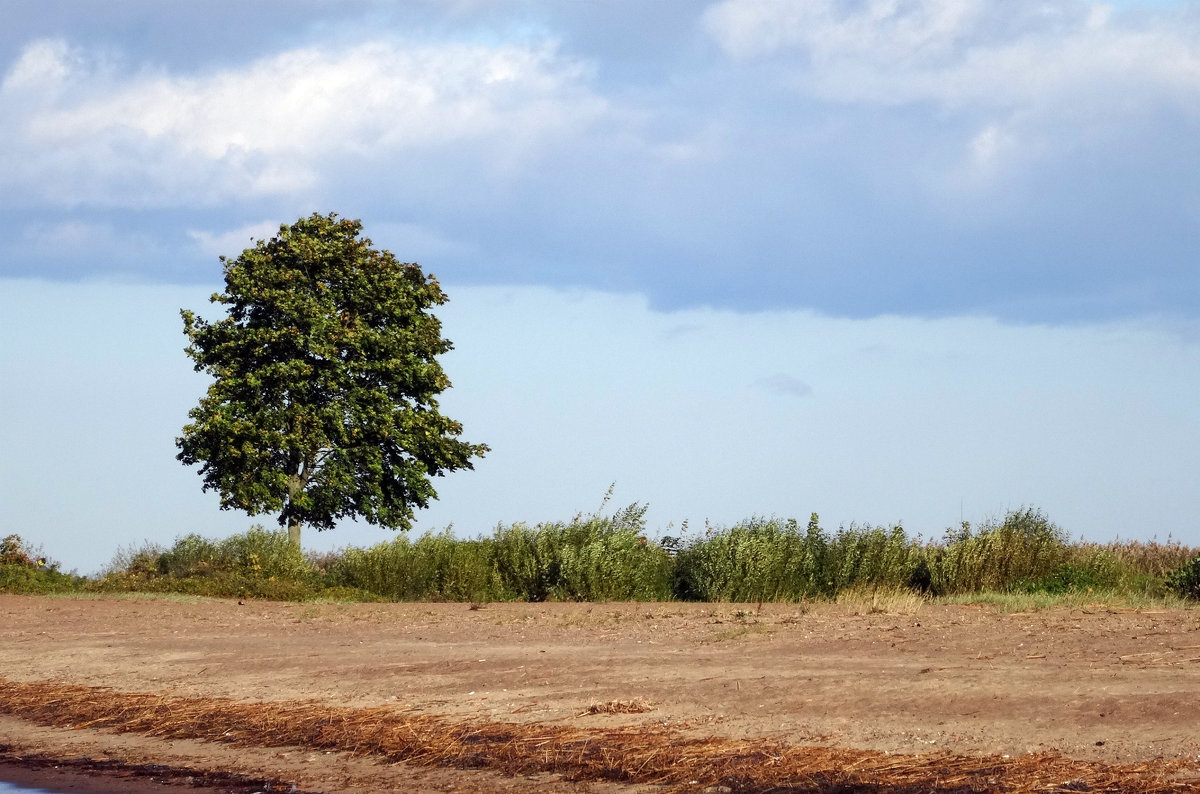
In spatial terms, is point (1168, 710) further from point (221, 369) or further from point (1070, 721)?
point (221, 369)

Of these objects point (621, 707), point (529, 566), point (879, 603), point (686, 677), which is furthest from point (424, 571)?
point (621, 707)

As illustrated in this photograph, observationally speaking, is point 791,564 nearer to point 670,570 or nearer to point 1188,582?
point 670,570

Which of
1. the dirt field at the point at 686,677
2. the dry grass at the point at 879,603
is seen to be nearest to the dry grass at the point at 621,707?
the dirt field at the point at 686,677

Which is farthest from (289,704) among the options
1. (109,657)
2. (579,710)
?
(109,657)

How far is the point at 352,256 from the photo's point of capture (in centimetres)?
3638

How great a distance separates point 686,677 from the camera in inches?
440

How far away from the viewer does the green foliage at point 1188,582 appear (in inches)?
807

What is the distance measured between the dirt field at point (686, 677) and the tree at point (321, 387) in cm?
1599

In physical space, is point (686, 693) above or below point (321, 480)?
below

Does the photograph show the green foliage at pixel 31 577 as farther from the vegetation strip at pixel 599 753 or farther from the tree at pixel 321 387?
the vegetation strip at pixel 599 753

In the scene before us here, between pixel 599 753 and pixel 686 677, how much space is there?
8.50 ft

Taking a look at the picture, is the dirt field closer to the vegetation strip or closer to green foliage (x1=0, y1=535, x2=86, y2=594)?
the vegetation strip

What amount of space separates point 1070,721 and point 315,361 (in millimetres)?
28678

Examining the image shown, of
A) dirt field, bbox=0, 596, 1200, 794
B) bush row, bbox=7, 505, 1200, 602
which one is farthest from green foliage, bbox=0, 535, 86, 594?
dirt field, bbox=0, 596, 1200, 794
